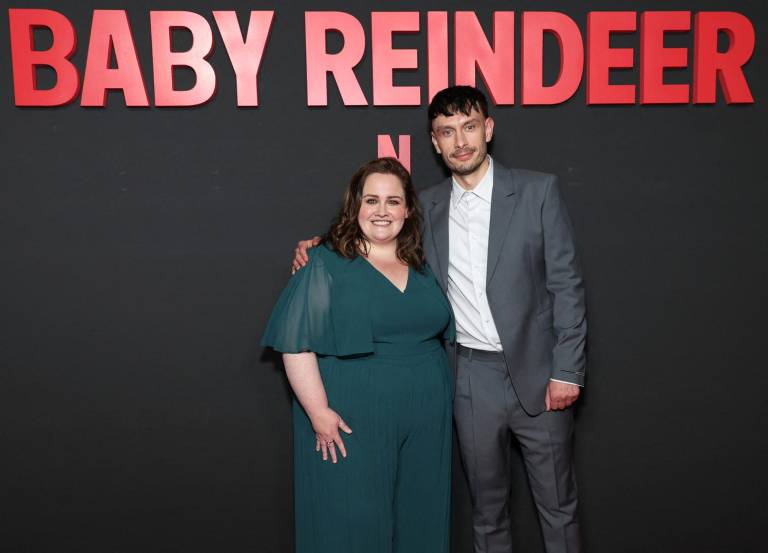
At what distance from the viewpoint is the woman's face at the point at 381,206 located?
6.56 ft

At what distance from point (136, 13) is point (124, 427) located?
1.75 m

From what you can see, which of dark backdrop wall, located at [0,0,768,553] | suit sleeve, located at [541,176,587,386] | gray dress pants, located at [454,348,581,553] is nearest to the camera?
suit sleeve, located at [541,176,587,386]

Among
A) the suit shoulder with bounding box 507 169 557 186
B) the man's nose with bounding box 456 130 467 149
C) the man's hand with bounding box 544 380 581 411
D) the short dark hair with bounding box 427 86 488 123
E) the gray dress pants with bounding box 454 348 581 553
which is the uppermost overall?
the short dark hair with bounding box 427 86 488 123

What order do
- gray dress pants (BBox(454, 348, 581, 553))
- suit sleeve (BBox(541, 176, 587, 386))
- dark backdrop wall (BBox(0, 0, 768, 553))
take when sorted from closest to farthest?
suit sleeve (BBox(541, 176, 587, 386))
gray dress pants (BBox(454, 348, 581, 553))
dark backdrop wall (BBox(0, 0, 768, 553))

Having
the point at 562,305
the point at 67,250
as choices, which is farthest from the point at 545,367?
the point at 67,250

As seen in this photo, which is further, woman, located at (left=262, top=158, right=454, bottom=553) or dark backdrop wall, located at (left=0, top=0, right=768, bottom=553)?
dark backdrop wall, located at (left=0, top=0, right=768, bottom=553)

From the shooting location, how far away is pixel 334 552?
1986 millimetres

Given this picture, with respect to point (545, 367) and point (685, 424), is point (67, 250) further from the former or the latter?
point (685, 424)

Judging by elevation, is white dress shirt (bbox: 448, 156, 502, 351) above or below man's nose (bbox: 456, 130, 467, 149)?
below

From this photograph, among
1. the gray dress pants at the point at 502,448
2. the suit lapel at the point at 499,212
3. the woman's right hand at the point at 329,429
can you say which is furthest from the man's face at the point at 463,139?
the woman's right hand at the point at 329,429

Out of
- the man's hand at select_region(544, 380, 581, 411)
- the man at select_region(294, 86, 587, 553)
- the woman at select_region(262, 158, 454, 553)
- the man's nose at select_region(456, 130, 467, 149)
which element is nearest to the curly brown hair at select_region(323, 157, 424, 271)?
the woman at select_region(262, 158, 454, 553)

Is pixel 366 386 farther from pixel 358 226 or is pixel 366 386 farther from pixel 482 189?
pixel 482 189

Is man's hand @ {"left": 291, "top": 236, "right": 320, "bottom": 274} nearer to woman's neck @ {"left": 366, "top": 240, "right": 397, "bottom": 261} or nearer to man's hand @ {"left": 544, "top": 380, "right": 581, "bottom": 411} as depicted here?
woman's neck @ {"left": 366, "top": 240, "right": 397, "bottom": 261}

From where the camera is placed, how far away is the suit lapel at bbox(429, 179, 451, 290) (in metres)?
2.13
